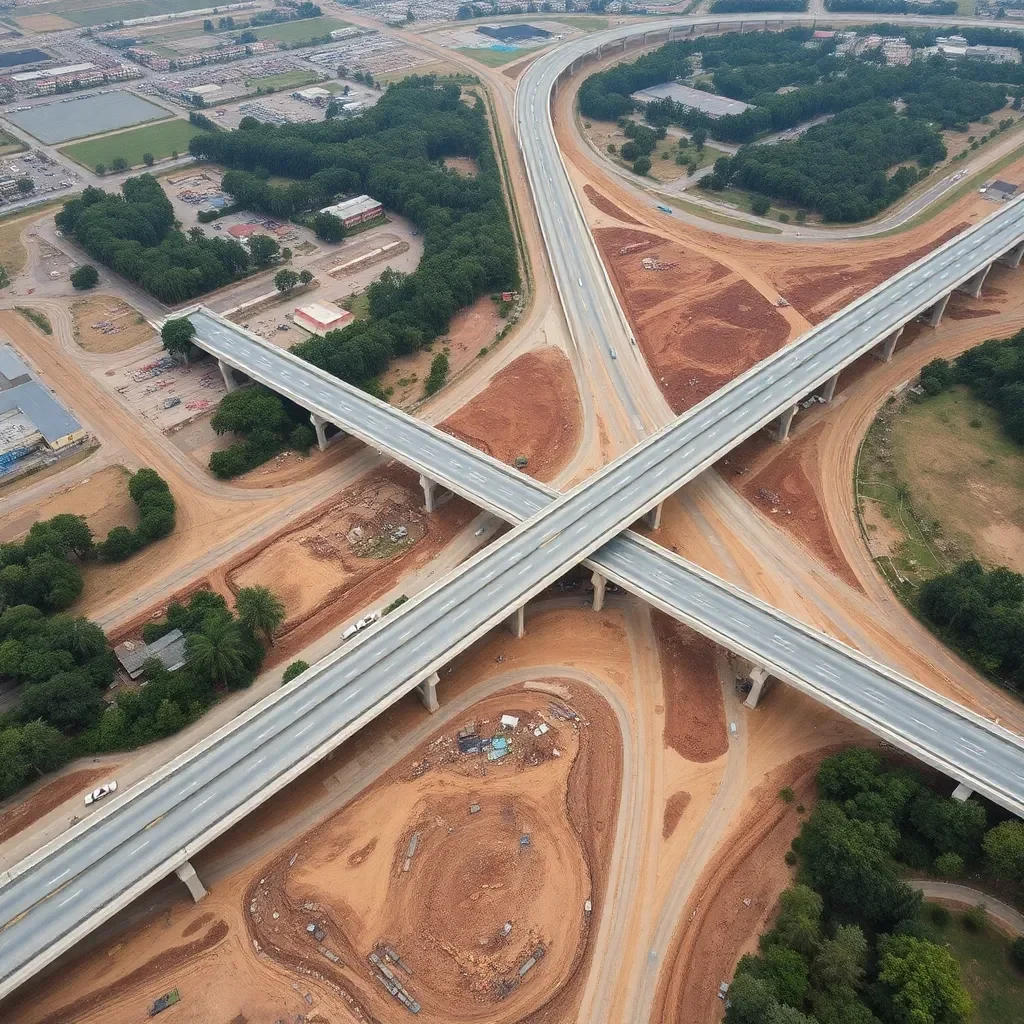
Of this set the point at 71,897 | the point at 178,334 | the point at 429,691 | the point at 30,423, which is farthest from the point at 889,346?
the point at 30,423

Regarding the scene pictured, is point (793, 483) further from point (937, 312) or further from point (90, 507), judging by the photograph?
point (90, 507)

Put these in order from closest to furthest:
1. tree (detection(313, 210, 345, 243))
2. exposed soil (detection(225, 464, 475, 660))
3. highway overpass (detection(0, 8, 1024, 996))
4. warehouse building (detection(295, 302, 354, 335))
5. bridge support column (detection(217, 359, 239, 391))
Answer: highway overpass (detection(0, 8, 1024, 996)) < exposed soil (detection(225, 464, 475, 660)) < bridge support column (detection(217, 359, 239, 391)) < warehouse building (detection(295, 302, 354, 335)) < tree (detection(313, 210, 345, 243))

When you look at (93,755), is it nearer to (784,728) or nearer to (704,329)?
(784,728)

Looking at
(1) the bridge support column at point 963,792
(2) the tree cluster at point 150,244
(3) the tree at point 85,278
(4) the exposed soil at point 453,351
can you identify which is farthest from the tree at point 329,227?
(1) the bridge support column at point 963,792

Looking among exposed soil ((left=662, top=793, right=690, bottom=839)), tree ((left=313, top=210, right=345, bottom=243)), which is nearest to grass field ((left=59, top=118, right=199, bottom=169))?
tree ((left=313, top=210, right=345, bottom=243))

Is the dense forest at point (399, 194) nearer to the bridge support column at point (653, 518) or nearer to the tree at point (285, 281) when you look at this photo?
the tree at point (285, 281)

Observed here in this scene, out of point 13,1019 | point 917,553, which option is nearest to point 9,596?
point 13,1019

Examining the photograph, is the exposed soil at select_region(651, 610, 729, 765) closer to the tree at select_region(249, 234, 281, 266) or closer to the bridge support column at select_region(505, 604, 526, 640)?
the bridge support column at select_region(505, 604, 526, 640)
